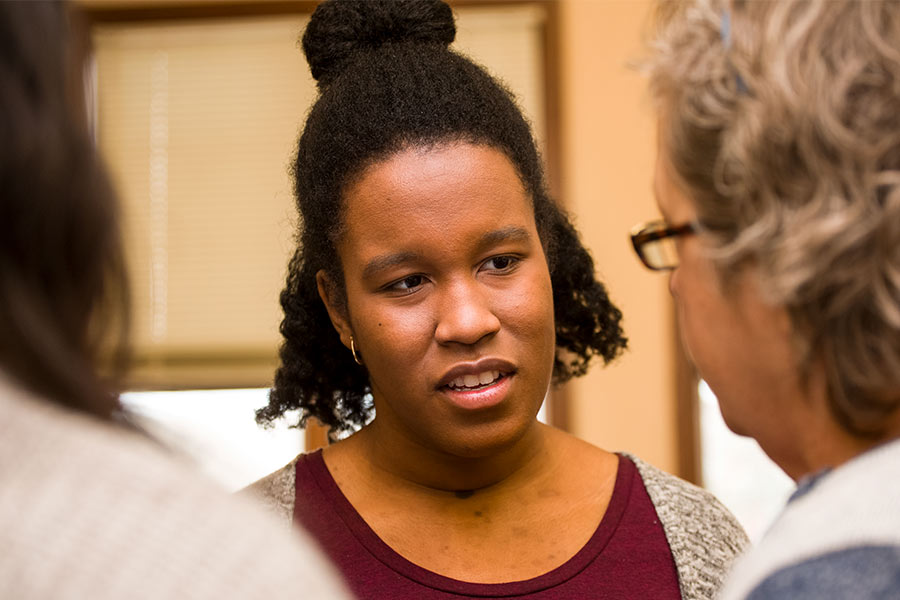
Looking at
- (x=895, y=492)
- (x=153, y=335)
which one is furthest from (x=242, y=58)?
(x=895, y=492)

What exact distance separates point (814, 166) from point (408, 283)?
80cm

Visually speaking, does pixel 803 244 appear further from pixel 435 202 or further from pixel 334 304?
pixel 334 304

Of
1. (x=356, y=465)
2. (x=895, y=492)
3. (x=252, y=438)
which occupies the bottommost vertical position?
(x=252, y=438)

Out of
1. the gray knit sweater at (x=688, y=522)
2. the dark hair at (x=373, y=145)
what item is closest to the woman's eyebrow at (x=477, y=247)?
the dark hair at (x=373, y=145)

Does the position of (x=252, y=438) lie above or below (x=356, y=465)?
below

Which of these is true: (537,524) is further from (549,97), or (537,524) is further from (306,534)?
(549,97)


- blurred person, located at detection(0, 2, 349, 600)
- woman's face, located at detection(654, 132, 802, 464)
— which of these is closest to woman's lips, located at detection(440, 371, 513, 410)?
woman's face, located at detection(654, 132, 802, 464)

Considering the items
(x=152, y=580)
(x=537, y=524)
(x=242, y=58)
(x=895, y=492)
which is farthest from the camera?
(x=242, y=58)

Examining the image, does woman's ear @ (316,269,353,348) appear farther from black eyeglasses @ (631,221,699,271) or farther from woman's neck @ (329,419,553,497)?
black eyeglasses @ (631,221,699,271)

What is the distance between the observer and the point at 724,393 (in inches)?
39.7

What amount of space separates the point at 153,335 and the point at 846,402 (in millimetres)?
2992

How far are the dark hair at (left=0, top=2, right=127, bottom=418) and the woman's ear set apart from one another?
94 cm

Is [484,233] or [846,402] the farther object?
[484,233]

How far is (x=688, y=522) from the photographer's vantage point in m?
1.62
